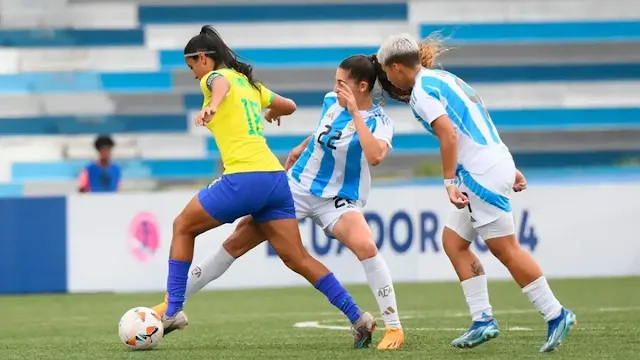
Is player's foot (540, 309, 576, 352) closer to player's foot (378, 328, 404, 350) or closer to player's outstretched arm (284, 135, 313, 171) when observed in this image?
player's foot (378, 328, 404, 350)

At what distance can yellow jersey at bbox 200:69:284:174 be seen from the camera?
704 centimetres

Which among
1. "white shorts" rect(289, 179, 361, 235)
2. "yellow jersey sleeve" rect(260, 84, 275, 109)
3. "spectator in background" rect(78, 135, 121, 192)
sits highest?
"yellow jersey sleeve" rect(260, 84, 275, 109)

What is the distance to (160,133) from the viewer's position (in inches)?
769

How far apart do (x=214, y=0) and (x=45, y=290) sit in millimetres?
7767

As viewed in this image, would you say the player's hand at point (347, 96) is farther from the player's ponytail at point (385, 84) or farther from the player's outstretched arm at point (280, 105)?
the player's outstretched arm at point (280, 105)

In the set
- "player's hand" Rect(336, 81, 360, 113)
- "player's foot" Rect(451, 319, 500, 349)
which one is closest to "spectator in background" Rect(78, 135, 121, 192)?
"player's hand" Rect(336, 81, 360, 113)

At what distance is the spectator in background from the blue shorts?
319 inches

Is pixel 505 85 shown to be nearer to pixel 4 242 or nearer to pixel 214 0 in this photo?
pixel 214 0

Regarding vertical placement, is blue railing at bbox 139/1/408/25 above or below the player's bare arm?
above

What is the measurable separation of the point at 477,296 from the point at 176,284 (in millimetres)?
1605

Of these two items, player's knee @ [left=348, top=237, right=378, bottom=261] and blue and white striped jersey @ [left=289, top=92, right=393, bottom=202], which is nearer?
player's knee @ [left=348, top=237, right=378, bottom=261]

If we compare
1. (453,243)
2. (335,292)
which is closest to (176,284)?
(335,292)

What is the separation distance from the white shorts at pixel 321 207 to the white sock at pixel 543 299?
1.27 metres

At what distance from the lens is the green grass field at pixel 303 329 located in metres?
6.80
